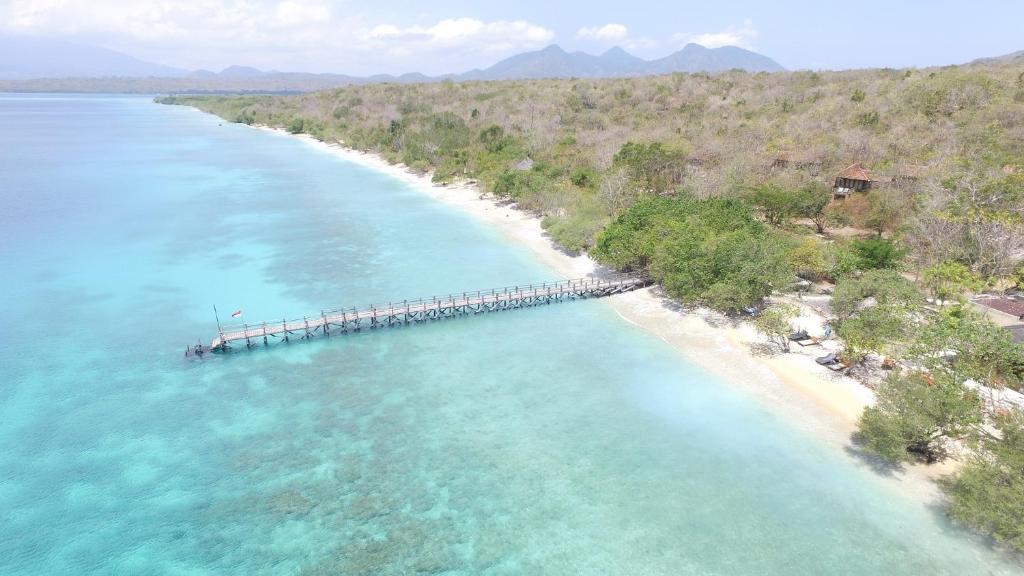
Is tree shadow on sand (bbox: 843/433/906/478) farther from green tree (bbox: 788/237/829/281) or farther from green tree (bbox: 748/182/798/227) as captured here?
green tree (bbox: 748/182/798/227)

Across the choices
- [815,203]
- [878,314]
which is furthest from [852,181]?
[878,314]

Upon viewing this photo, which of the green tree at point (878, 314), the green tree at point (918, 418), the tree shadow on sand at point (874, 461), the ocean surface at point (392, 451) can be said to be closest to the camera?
the ocean surface at point (392, 451)

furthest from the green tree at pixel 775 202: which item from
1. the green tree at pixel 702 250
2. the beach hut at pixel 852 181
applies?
the beach hut at pixel 852 181

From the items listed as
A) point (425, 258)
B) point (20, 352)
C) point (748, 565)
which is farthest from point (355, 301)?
point (748, 565)

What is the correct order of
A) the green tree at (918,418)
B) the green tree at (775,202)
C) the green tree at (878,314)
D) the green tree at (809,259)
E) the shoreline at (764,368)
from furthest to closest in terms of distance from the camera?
1. the green tree at (775,202)
2. the green tree at (809,259)
3. the green tree at (878,314)
4. the shoreline at (764,368)
5. the green tree at (918,418)

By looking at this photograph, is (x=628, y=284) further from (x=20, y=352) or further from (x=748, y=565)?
(x=20, y=352)

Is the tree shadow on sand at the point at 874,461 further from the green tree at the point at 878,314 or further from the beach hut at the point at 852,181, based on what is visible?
the beach hut at the point at 852,181

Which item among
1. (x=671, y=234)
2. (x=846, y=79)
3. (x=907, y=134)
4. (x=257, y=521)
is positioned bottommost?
(x=257, y=521)
